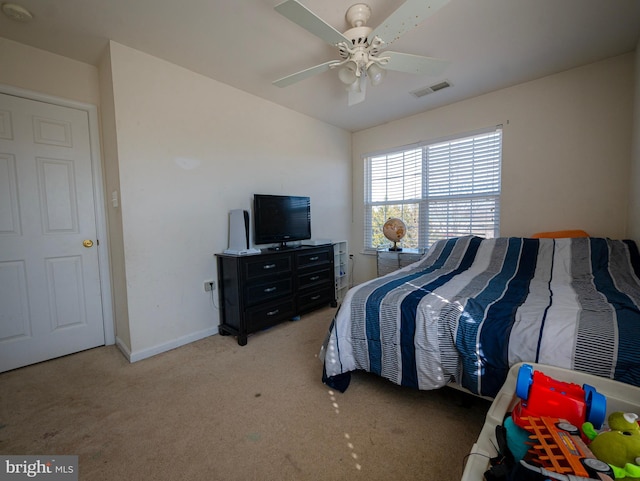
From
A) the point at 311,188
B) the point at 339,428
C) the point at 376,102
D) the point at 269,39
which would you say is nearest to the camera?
the point at 339,428

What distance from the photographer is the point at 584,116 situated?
2.55 meters

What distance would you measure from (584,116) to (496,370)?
2714mm

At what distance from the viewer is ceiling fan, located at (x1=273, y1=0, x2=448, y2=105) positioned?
1.39 m

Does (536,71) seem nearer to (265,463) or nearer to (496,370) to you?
(496,370)

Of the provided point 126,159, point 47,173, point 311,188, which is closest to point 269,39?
point 126,159

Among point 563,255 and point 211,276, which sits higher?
point 563,255

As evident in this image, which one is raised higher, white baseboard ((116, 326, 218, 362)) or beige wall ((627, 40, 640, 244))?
Result: beige wall ((627, 40, 640, 244))

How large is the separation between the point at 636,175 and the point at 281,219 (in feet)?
10.4

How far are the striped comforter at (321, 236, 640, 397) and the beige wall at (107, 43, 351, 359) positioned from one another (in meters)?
1.55

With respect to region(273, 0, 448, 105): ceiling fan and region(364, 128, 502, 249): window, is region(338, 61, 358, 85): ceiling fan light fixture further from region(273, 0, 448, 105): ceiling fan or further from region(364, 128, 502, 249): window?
region(364, 128, 502, 249): window

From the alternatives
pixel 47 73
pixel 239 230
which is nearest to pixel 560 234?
pixel 239 230

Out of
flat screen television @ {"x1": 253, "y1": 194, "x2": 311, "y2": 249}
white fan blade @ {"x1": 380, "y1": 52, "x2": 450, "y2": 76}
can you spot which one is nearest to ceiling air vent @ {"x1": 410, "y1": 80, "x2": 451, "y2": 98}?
white fan blade @ {"x1": 380, "y1": 52, "x2": 450, "y2": 76}

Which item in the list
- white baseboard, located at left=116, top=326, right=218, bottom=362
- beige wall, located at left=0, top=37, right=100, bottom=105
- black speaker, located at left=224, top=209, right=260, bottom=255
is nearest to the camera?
beige wall, located at left=0, top=37, right=100, bottom=105

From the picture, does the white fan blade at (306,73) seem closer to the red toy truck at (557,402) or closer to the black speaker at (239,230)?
the black speaker at (239,230)
